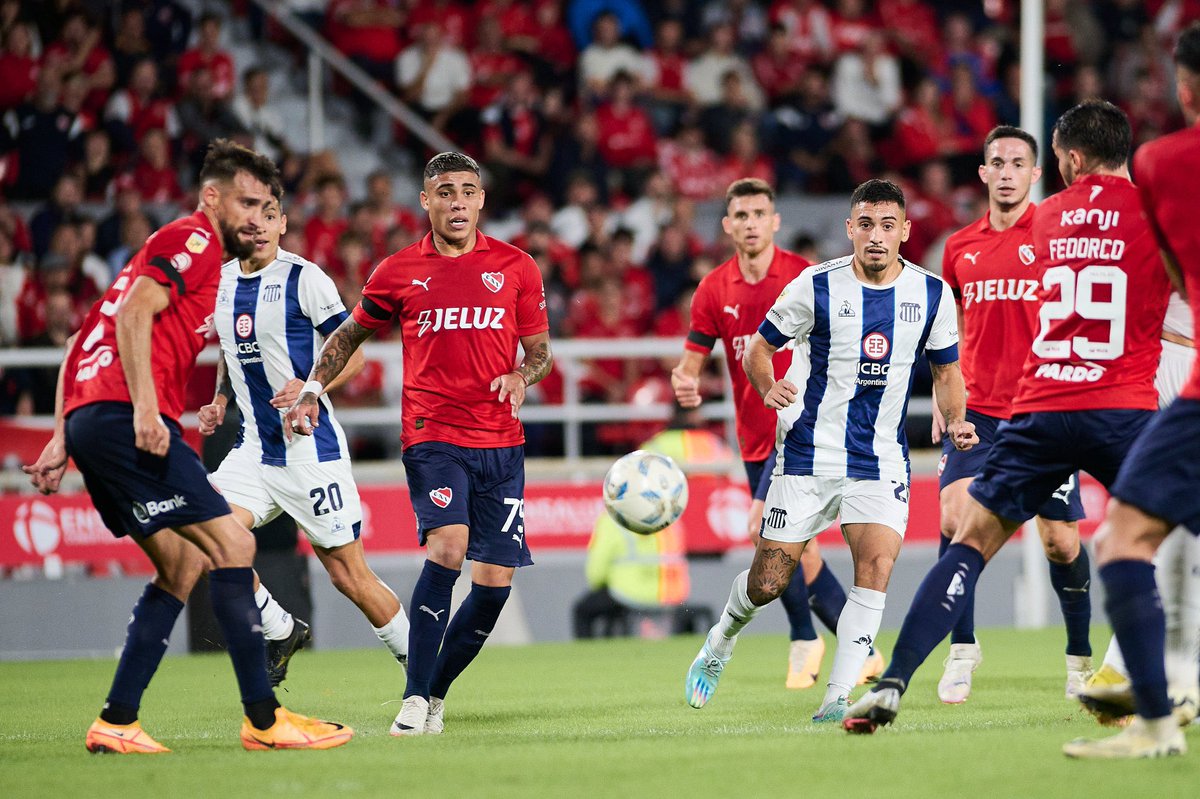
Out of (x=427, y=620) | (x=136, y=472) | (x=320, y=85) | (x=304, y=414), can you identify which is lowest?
(x=427, y=620)

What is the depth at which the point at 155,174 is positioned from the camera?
50.0 feet

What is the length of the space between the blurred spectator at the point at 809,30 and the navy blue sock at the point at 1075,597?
11.3m

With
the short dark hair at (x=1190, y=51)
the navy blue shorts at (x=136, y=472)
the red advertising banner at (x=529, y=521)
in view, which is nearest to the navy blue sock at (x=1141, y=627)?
the short dark hair at (x=1190, y=51)

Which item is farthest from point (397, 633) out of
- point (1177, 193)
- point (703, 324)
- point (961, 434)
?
point (1177, 193)

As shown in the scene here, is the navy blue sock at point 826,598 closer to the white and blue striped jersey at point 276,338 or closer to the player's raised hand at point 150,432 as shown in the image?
the white and blue striped jersey at point 276,338

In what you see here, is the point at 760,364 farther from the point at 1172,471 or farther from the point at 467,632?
the point at 1172,471

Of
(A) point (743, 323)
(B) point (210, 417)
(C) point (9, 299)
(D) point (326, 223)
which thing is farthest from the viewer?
(D) point (326, 223)

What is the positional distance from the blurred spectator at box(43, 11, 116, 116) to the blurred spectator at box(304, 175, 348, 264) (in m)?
2.56

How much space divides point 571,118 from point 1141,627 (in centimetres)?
1278

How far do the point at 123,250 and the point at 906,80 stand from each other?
9246 millimetres

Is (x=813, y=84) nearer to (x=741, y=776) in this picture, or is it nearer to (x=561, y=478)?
(x=561, y=478)

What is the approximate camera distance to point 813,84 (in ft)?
58.4

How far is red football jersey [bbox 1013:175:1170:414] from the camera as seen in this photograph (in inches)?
238

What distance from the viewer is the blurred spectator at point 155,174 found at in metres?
15.2
